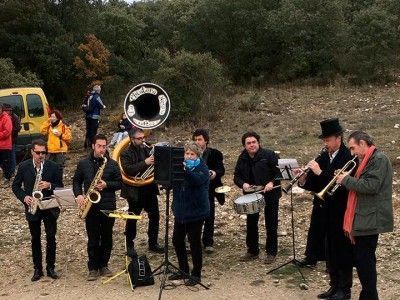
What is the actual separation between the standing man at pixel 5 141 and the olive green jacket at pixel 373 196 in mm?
7690

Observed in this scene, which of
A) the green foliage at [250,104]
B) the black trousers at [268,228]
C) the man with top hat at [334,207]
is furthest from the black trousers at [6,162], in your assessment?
the green foliage at [250,104]

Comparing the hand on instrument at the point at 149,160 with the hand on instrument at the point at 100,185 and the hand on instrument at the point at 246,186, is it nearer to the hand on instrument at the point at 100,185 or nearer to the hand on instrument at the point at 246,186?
the hand on instrument at the point at 100,185

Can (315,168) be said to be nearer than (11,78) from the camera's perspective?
Yes

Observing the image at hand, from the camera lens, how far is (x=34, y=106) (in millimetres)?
13883

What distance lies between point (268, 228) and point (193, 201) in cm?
130

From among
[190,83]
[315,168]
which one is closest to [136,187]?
[315,168]

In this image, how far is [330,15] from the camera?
2155cm

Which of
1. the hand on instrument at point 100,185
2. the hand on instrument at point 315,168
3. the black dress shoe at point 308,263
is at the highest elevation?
the hand on instrument at point 315,168

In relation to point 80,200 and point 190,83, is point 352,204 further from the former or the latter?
point 190,83

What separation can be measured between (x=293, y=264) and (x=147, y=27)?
2095 cm

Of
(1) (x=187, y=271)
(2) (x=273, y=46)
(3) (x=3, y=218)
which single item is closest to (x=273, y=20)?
(2) (x=273, y=46)

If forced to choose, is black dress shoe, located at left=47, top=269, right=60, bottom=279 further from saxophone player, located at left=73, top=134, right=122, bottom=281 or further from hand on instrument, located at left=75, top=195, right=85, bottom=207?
hand on instrument, located at left=75, top=195, right=85, bottom=207

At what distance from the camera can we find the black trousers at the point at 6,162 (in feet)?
37.1

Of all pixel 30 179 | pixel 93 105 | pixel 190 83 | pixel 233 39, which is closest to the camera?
Answer: pixel 30 179
